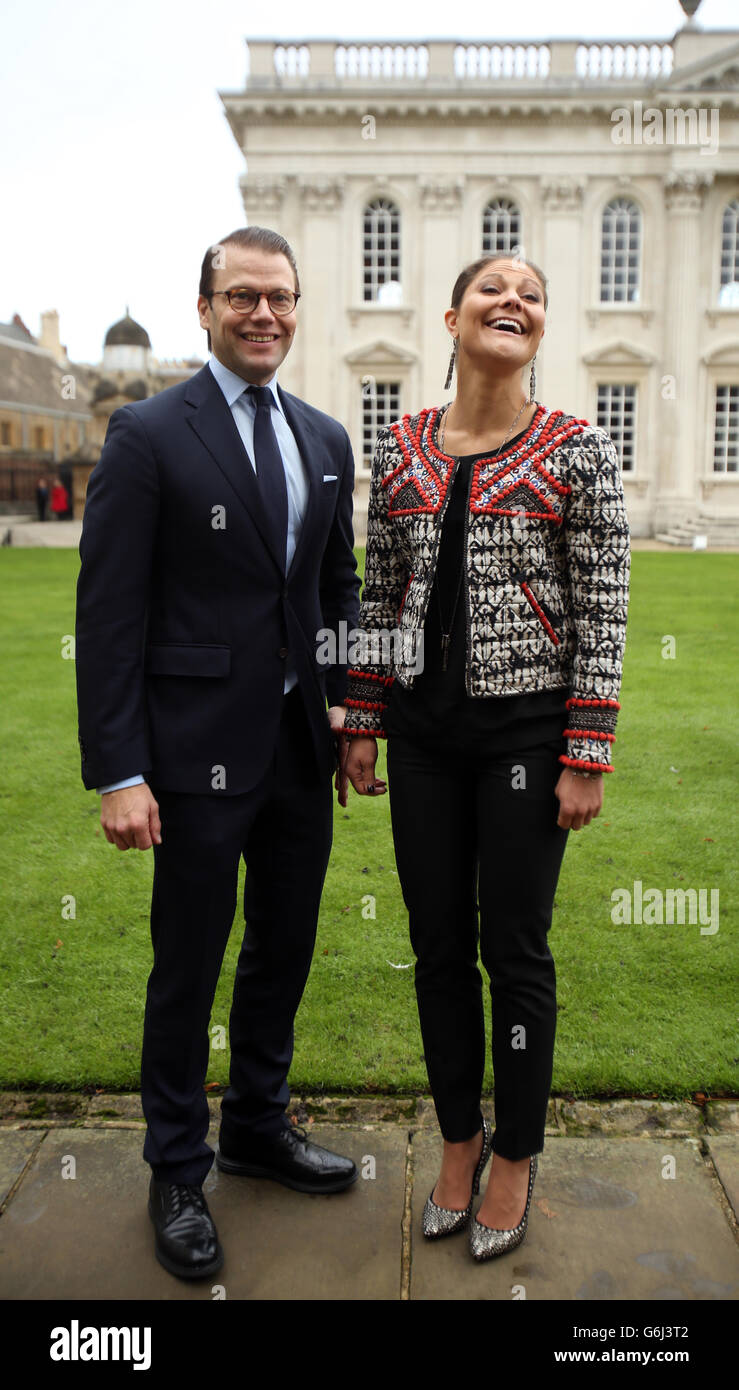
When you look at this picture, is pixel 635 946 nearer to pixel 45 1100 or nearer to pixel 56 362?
pixel 45 1100

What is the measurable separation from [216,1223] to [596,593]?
1.87 meters

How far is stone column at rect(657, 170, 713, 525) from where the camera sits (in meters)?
30.5

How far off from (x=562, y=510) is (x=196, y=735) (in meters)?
1.03

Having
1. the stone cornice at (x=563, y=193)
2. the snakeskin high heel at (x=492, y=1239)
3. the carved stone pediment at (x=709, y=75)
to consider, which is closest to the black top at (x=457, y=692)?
the snakeskin high heel at (x=492, y=1239)

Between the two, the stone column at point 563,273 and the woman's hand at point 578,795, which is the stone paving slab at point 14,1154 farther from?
the stone column at point 563,273

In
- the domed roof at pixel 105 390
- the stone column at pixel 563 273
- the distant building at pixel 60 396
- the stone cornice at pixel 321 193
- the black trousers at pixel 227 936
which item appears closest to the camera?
the black trousers at pixel 227 936

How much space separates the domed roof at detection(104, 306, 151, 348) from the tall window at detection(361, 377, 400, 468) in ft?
32.8

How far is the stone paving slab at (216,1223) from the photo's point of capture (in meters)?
2.57

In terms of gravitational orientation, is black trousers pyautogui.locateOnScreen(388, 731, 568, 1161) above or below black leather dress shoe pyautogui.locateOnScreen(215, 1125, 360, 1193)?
above

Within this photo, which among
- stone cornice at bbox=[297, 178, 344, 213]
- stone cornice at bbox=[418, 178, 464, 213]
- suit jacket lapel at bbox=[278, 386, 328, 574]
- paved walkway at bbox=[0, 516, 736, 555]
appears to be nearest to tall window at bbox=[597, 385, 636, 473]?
paved walkway at bbox=[0, 516, 736, 555]

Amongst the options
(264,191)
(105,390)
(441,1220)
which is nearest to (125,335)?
(105,390)

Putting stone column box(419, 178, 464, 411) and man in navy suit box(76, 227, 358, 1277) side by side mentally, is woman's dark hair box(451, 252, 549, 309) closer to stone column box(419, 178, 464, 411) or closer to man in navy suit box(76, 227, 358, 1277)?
man in navy suit box(76, 227, 358, 1277)

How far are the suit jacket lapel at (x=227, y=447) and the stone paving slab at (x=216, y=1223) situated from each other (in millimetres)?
1674

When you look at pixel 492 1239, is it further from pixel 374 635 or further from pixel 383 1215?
pixel 374 635
